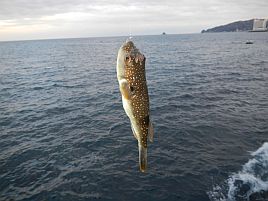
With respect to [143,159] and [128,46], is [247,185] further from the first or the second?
[128,46]

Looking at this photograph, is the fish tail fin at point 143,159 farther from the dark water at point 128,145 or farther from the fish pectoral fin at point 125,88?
the dark water at point 128,145

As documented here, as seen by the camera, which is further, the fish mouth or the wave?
the wave

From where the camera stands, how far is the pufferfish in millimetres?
4262

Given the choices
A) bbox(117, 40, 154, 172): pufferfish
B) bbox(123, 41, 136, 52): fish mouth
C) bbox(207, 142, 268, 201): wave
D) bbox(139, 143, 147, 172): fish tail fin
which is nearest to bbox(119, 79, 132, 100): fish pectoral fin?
bbox(117, 40, 154, 172): pufferfish

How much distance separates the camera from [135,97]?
14.9ft

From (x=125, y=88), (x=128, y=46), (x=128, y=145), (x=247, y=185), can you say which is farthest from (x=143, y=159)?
(x=128, y=145)

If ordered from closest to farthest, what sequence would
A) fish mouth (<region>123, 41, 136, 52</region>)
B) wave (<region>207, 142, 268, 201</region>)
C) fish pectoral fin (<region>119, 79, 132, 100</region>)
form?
fish mouth (<region>123, 41, 136, 52</region>) → fish pectoral fin (<region>119, 79, 132, 100</region>) → wave (<region>207, 142, 268, 201</region>)

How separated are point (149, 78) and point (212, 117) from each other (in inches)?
883

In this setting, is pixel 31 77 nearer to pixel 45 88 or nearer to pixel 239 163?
pixel 45 88

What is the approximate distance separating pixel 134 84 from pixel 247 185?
651 inches

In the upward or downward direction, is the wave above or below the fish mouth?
below

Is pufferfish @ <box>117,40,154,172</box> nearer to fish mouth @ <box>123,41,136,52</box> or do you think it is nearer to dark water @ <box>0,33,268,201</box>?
fish mouth @ <box>123,41,136,52</box>

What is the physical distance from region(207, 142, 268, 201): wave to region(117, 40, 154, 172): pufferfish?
13815 millimetres

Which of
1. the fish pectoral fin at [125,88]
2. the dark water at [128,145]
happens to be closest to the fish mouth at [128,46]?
the fish pectoral fin at [125,88]
